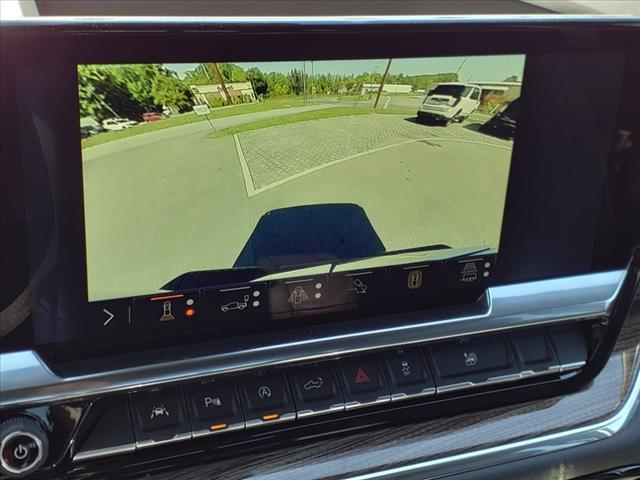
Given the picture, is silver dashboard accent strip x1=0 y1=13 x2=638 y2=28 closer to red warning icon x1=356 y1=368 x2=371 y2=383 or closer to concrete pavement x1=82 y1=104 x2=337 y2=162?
concrete pavement x1=82 y1=104 x2=337 y2=162

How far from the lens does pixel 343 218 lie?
0.73 meters

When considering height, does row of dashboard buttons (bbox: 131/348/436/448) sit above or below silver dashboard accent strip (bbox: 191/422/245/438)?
above

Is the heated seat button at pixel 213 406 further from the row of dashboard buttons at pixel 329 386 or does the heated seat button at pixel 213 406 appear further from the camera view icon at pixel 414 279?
the camera view icon at pixel 414 279

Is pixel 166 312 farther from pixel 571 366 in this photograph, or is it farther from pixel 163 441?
pixel 571 366

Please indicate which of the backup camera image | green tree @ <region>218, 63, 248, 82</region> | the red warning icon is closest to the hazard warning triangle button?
the red warning icon

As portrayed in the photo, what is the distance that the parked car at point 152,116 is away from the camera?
2.13 ft

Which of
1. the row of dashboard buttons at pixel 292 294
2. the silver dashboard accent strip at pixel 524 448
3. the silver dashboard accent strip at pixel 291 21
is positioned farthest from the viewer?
the silver dashboard accent strip at pixel 524 448

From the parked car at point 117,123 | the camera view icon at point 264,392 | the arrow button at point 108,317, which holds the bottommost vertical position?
the camera view icon at point 264,392

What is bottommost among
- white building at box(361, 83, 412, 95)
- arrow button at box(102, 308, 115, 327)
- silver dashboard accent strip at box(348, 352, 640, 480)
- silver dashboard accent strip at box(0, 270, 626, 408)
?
silver dashboard accent strip at box(348, 352, 640, 480)

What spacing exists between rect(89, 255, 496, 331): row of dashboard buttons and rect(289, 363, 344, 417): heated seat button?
7 centimetres

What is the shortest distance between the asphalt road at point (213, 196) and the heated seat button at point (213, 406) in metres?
0.12

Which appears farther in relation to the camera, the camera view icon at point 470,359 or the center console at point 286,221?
the camera view icon at point 470,359

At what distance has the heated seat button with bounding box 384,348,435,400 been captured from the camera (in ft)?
2.56

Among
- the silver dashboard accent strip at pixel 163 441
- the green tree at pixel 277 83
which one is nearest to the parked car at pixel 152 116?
the green tree at pixel 277 83
